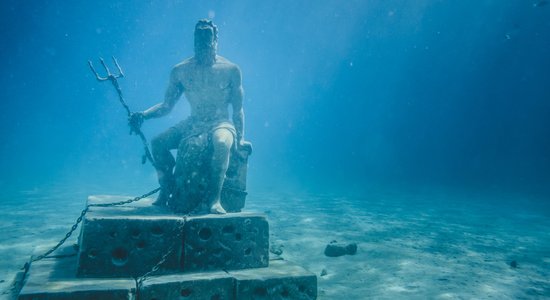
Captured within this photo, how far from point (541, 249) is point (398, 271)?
443 centimetres

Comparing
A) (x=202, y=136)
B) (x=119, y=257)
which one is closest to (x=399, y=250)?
(x=202, y=136)

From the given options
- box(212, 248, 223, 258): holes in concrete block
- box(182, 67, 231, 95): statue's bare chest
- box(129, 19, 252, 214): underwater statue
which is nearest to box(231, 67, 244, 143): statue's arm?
box(129, 19, 252, 214): underwater statue

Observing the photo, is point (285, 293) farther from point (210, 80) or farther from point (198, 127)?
point (210, 80)

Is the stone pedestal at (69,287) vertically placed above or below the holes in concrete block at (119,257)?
below

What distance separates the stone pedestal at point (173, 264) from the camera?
2803 mm

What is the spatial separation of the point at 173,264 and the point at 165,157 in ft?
5.41

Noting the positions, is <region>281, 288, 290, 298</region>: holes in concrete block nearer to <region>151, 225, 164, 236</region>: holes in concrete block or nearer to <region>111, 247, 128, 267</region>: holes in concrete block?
<region>151, 225, 164, 236</region>: holes in concrete block

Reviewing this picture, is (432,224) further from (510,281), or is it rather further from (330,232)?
(510,281)

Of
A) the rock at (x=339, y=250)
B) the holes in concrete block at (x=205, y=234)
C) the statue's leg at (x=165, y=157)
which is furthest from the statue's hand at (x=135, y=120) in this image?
the rock at (x=339, y=250)

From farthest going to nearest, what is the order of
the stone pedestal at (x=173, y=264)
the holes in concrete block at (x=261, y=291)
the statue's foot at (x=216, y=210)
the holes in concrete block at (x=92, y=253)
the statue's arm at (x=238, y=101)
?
the statue's arm at (x=238, y=101) < the statue's foot at (x=216, y=210) < the holes in concrete block at (x=261, y=291) < the holes in concrete block at (x=92, y=253) < the stone pedestal at (x=173, y=264)

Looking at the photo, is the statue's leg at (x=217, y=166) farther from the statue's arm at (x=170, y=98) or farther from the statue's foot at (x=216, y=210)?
the statue's arm at (x=170, y=98)

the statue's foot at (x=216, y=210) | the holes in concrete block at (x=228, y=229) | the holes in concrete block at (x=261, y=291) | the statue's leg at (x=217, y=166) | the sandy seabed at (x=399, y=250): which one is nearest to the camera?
the holes in concrete block at (x=261, y=291)

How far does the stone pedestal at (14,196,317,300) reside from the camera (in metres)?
2.80

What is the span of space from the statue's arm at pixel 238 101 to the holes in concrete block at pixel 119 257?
210 cm
